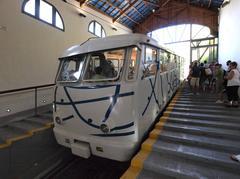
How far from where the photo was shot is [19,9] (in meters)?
5.20

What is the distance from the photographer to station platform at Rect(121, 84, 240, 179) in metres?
2.11

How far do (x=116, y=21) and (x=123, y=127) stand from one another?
459 inches

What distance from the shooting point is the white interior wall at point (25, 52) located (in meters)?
4.77

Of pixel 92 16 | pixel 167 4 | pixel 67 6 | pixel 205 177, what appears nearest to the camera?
pixel 205 177

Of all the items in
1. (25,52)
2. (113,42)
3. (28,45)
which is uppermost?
(28,45)

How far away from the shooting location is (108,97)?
2256 millimetres

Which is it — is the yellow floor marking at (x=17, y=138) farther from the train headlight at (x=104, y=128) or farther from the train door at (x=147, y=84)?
the train door at (x=147, y=84)

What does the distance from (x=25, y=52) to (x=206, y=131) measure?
5.95 metres

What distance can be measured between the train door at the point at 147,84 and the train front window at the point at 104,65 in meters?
0.38

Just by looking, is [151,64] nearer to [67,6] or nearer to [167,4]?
[67,6]

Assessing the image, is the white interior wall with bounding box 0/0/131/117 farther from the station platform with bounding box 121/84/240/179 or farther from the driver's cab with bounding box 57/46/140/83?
the station platform with bounding box 121/84/240/179

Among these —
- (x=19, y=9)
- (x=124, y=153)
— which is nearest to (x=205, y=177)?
(x=124, y=153)

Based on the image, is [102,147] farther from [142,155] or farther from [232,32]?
[232,32]

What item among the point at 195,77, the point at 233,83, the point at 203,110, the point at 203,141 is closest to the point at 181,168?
the point at 203,141
